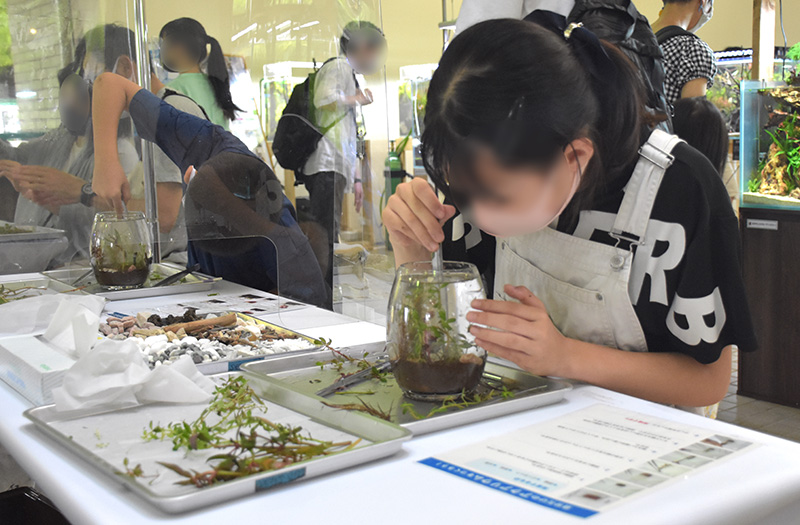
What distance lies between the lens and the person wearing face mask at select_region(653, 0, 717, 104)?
2574mm

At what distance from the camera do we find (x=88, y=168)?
171cm

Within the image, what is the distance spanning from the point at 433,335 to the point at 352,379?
153mm

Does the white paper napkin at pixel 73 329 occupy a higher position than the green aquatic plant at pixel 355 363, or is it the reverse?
the white paper napkin at pixel 73 329

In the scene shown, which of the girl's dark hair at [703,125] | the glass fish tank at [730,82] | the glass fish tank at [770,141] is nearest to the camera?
the girl's dark hair at [703,125]

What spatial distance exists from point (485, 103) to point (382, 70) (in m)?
0.94

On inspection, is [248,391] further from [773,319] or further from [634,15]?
[773,319]

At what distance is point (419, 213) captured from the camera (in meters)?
1.08

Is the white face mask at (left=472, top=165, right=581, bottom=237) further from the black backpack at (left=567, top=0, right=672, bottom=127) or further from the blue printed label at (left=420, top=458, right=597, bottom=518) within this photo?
the black backpack at (left=567, top=0, right=672, bottom=127)

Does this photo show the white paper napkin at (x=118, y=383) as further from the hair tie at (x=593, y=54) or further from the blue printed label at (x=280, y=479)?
the hair tie at (x=593, y=54)

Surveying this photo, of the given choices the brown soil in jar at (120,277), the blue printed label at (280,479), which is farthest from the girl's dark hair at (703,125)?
the blue printed label at (280,479)

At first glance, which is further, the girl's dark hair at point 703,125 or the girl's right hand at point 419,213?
the girl's dark hair at point 703,125

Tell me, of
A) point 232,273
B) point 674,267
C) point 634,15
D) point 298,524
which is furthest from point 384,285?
point 298,524

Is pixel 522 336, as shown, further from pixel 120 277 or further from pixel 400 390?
pixel 120 277

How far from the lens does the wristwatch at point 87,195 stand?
172cm
